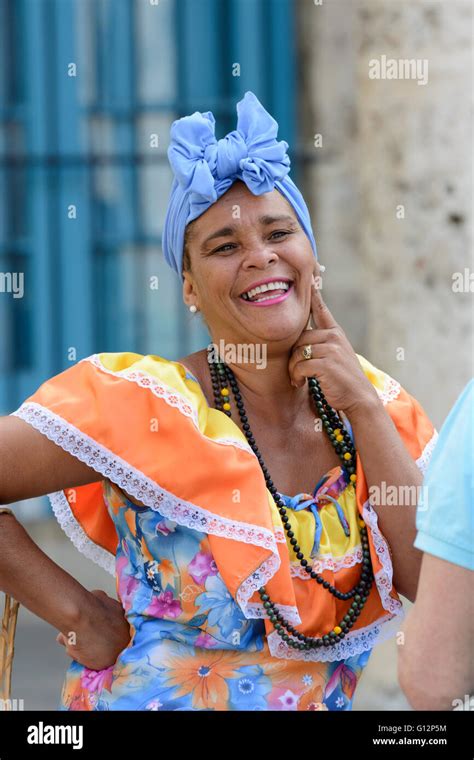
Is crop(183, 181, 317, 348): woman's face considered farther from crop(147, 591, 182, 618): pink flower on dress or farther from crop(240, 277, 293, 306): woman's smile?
crop(147, 591, 182, 618): pink flower on dress

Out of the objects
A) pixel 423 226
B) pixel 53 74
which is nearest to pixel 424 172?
pixel 423 226

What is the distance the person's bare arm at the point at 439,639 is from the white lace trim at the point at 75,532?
105 centimetres

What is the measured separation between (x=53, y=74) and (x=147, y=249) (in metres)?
0.90

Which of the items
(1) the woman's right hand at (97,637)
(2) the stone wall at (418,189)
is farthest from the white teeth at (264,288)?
(2) the stone wall at (418,189)

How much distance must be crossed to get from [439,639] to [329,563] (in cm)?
76

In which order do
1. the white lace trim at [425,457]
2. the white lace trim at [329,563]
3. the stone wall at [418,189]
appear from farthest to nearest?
1. the stone wall at [418,189]
2. the white lace trim at [425,457]
3. the white lace trim at [329,563]

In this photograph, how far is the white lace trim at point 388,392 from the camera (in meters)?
2.74

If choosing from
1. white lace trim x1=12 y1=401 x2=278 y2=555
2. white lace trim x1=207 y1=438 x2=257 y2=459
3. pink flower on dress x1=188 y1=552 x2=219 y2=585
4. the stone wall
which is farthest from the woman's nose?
the stone wall

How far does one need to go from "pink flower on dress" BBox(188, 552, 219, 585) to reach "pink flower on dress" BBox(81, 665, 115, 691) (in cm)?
32

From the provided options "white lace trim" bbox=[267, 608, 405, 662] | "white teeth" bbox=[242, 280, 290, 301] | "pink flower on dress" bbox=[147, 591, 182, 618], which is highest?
"white teeth" bbox=[242, 280, 290, 301]

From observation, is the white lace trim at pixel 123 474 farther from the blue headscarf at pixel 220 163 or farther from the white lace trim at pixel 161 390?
the blue headscarf at pixel 220 163

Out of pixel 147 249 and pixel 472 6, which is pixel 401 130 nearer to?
pixel 472 6

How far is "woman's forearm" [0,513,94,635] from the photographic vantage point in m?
2.58
